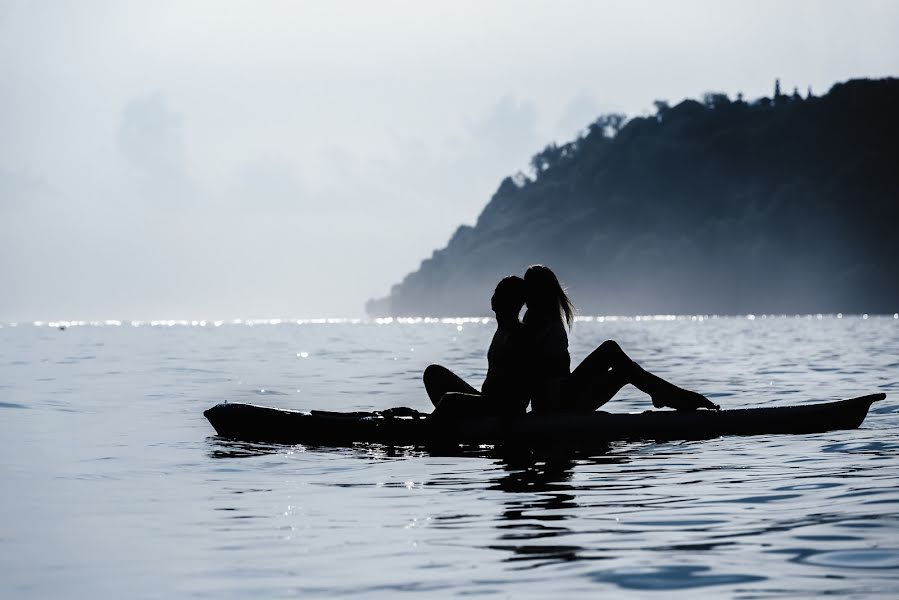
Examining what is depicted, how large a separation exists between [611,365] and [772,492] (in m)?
3.84

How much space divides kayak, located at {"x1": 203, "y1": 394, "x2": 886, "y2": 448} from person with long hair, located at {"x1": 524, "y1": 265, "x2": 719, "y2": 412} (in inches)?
8.8

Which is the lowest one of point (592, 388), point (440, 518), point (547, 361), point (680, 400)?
point (440, 518)

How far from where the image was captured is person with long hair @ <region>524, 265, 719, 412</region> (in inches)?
529

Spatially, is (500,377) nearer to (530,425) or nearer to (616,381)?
(530,425)

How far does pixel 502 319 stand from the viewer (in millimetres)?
13305

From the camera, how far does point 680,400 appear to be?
1409 centimetres

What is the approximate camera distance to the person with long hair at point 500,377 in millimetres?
13141

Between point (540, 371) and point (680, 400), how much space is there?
1.66 m

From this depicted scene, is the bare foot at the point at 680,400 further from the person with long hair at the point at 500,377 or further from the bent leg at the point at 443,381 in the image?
the bent leg at the point at 443,381

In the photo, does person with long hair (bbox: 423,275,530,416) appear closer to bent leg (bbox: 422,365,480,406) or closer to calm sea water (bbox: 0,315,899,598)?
bent leg (bbox: 422,365,480,406)

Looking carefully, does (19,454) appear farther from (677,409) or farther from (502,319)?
(677,409)

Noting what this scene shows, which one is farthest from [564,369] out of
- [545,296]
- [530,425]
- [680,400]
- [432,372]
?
[432,372]

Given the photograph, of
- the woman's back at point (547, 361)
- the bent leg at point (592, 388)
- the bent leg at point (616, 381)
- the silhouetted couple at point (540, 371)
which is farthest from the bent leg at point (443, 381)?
the bent leg at point (616, 381)

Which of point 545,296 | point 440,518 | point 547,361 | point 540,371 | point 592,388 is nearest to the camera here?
point 440,518
